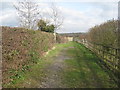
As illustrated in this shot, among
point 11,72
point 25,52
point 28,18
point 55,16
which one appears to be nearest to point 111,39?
point 25,52

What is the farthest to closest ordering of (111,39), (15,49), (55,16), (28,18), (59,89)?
(55,16)
(28,18)
(111,39)
(15,49)
(59,89)

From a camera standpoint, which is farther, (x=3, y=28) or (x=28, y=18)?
(x=28, y=18)

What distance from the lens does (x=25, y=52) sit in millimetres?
7266

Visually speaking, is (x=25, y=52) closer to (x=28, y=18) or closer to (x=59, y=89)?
(x=59, y=89)

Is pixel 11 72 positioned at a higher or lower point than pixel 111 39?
lower

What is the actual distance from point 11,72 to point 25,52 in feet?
7.01

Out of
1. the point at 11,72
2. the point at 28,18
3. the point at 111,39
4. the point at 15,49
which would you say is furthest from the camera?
the point at 28,18

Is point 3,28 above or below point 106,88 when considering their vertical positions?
above

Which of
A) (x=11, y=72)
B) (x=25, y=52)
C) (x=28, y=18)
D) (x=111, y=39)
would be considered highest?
(x=28, y=18)

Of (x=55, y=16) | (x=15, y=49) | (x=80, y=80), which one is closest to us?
(x=80, y=80)

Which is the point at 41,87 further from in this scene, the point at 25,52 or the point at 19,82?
the point at 25,52

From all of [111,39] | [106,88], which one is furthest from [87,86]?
[111,39]

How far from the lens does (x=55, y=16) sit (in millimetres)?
34312

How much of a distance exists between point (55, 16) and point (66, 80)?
97.4ft
